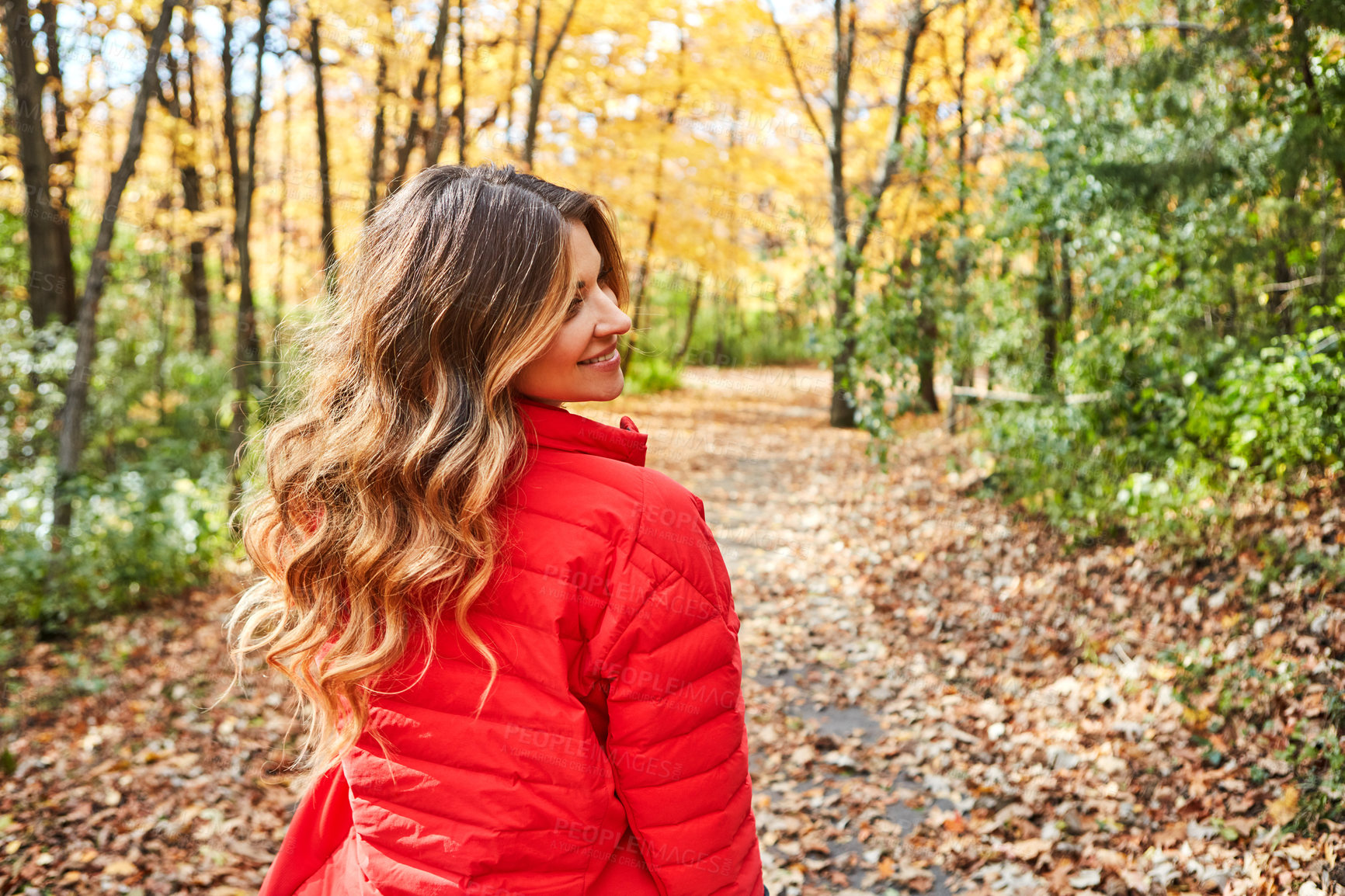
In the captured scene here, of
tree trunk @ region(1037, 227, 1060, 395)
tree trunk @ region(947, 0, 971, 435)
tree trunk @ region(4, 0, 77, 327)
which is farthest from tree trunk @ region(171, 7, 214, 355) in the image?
tree trunk @ region(1037, 227, 1060, 395)

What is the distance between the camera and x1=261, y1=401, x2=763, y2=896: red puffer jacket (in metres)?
1.22

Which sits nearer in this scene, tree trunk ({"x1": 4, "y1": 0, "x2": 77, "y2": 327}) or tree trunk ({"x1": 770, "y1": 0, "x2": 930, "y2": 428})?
tree trunk ({"x1": 4, "y1": 0, "x2": 77, "y2": 327})

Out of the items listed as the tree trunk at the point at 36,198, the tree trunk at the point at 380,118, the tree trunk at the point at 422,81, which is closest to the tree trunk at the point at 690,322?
the tree trunk at the point at 422,81

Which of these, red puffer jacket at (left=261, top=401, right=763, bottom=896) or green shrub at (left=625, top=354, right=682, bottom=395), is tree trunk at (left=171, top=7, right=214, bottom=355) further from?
red puffer jacket at (left=261, top=401, right=763, bottom=896)

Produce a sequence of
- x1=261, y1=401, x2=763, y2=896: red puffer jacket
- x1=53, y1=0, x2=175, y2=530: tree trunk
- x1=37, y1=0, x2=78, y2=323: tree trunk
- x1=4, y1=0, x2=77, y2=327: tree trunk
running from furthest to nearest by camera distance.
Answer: x1=37, y1=0, x2=78, y2=323: tree trunk, x1=4, y1=0, x2=77, y2=327: tree trunk, x1=53, y1=0, x2=175, y2=530: tree trunk, x1=261, y1=401, x2=763, y2=896: red puffer jacket

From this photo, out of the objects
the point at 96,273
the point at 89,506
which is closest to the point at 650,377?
the point at 89,506

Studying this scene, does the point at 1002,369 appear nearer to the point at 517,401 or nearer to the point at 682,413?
the point at 517,401

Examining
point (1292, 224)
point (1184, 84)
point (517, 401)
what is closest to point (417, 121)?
point (1184, 84)

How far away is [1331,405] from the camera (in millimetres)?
4523

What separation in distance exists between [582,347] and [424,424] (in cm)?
28

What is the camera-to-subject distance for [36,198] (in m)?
8.29

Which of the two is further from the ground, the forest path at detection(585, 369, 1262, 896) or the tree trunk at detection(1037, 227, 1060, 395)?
the tree trunk at detection(1037, 227, 1060, 395)

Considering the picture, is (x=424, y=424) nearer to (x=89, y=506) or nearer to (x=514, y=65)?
(x=89, y=506)

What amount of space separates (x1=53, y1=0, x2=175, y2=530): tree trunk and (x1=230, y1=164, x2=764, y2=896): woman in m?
5.27
